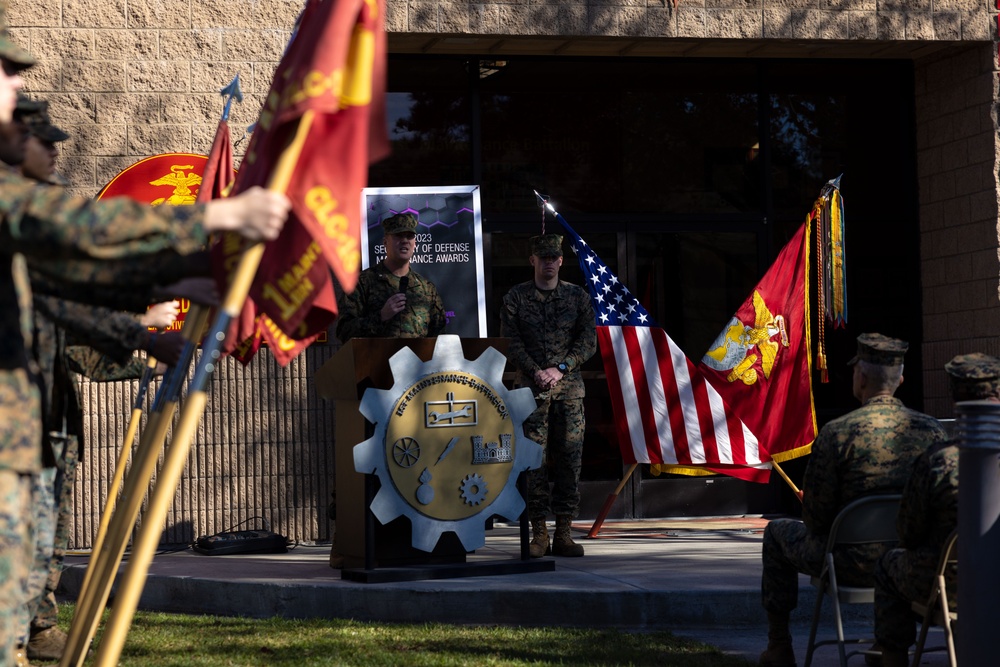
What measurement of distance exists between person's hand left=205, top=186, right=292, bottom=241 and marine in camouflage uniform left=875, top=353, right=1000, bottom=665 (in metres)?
2.86

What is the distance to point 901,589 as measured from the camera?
5.12 metres

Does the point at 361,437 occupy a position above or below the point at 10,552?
above

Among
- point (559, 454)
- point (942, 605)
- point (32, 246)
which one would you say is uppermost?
point (32, 246)

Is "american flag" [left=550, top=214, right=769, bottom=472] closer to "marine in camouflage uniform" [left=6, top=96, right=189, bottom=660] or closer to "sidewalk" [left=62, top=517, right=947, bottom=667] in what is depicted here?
"sidewalk" [left=62, top=517, right=947, bottom=667]

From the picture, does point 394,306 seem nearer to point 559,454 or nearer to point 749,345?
point 559,454

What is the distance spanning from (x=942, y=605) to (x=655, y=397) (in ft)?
17.4

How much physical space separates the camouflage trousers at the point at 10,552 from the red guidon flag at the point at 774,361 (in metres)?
7.55

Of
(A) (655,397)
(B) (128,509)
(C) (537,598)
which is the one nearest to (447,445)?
(C) (537,598)

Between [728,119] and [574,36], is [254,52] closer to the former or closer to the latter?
[574,36]

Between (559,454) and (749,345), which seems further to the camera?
(749,345)

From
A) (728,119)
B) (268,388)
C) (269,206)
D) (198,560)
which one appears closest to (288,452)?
(268,388)

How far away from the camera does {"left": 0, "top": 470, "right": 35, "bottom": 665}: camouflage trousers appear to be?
3045 mm

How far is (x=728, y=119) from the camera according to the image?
11758 mm

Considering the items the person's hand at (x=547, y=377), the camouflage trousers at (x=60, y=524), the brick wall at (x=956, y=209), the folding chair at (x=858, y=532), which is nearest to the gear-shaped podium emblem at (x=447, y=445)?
the person's hand at (x=547, y=377)
